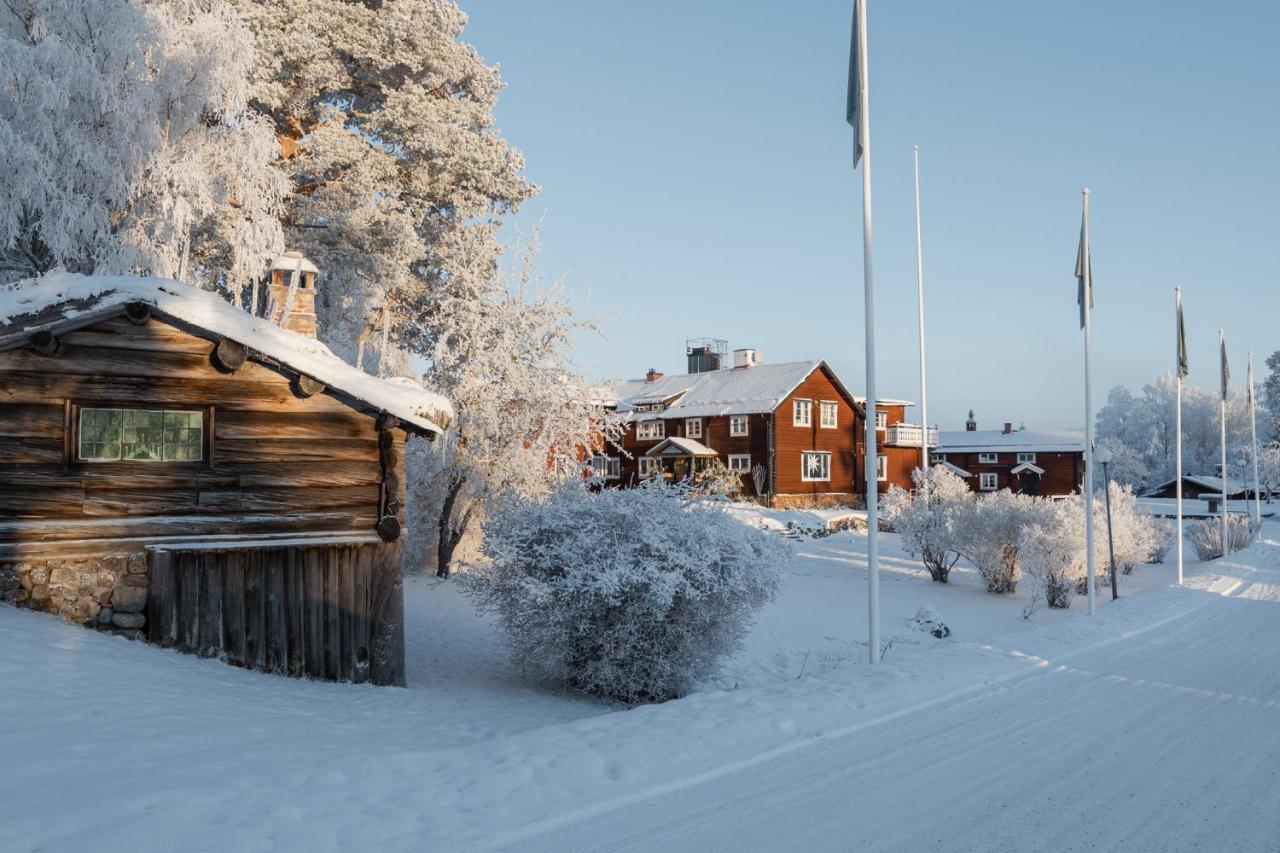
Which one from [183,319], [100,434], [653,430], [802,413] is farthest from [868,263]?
[653,430]

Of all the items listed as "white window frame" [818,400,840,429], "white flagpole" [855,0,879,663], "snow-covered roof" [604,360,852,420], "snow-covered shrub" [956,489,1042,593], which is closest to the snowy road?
"white flagpole" [855,0,879,663]

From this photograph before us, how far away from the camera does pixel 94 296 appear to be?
11000 mm

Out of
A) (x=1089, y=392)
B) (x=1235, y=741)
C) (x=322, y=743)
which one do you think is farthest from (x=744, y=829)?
(x=1089, y=392)

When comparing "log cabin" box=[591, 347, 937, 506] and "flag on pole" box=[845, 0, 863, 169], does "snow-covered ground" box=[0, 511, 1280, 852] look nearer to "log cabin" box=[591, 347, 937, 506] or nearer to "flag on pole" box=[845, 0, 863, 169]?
"flag on pole" box=[845, 0, 863, 169]

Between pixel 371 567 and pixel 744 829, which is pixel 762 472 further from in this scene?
pixel 744 829

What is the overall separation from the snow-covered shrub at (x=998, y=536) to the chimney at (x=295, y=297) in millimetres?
18678

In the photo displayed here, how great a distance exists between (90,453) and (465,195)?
17.2 meters

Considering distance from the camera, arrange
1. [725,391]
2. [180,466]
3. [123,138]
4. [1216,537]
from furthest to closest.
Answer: [725,391] < [1216,537] < [123,138] < [180,466]

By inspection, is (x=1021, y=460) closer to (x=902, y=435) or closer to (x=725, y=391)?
(x=902, y=435)

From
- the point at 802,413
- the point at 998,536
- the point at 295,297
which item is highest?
the point at 295,297

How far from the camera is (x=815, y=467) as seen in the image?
49.6 meters

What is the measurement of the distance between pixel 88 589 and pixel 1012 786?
9.91 m

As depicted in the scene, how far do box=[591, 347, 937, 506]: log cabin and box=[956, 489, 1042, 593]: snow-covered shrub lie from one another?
66.9 ft

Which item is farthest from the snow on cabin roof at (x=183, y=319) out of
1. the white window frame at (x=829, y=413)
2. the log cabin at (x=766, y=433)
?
the white window frame at (x=829, y=413)
